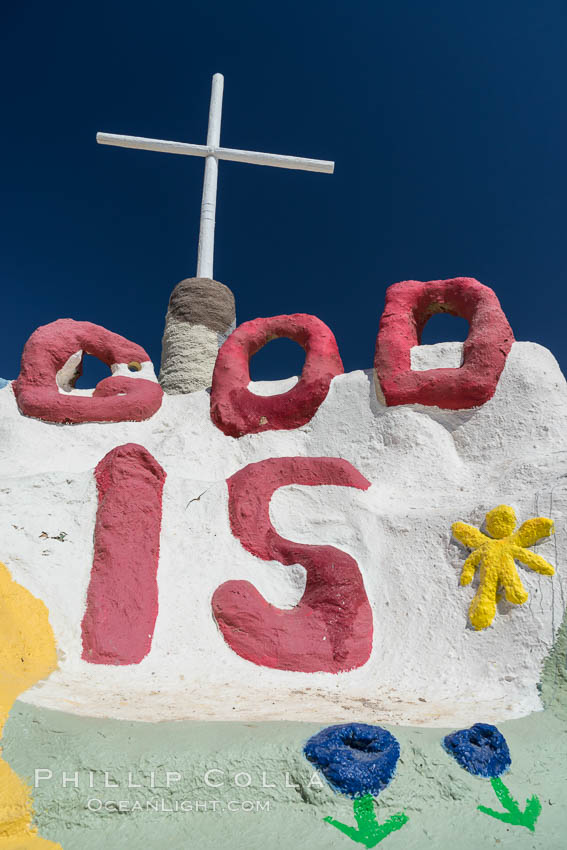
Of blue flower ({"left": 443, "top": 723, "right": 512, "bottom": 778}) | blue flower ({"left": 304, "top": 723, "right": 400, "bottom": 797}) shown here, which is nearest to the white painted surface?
blue flower ({"left": 443, "top": 723, "right": 512, "bottom": 778})

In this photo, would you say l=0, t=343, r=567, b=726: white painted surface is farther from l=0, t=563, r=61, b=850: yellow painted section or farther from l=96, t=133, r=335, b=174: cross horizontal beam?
l=96, t=133, r=335, b=174: cross horizontal beam

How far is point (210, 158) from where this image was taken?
36.3ft

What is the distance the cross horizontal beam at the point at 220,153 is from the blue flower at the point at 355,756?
9600 millimetres

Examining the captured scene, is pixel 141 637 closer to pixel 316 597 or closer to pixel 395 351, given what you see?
pixel 316 597

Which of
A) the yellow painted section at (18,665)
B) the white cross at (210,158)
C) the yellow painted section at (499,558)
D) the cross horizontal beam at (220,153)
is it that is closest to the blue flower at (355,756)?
the yellow painted section at (18,665)

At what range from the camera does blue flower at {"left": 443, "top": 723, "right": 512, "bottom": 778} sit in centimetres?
332

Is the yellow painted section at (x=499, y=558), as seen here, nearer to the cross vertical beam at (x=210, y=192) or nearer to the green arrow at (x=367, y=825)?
the green arrow at (x=367, y=825)

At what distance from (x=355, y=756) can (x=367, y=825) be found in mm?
345

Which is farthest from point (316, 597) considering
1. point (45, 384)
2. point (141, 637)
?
point (45, 384)

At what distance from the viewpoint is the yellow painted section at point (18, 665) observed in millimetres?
2869

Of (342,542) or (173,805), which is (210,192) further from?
(173,805)

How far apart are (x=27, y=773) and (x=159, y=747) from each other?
644mm

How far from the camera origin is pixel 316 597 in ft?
18.5

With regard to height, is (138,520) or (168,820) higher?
(138,520)
